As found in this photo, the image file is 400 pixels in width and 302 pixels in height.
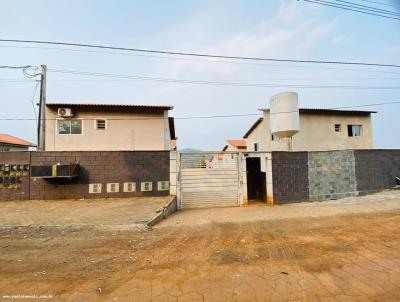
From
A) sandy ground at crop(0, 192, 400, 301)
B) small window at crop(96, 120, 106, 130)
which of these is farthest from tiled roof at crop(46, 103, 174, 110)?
sandy ground at crop(0, 192, 400, 301)

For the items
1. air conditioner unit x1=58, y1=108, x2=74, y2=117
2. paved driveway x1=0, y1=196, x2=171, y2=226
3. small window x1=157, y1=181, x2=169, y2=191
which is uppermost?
air conditioner unit x1=58, y1=108, x2=74, y2=117

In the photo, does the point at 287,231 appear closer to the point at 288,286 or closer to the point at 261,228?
the point at 261,228

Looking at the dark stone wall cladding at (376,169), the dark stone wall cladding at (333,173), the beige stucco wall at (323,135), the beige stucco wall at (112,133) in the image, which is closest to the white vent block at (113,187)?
the beige stucco wall at (112,133)

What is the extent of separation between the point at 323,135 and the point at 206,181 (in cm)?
1258

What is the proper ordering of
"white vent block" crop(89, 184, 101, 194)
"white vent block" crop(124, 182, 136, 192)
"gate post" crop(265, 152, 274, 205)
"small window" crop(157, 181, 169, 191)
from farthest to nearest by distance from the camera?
"gate post" crop(265, 152, 274, 205) → "small window" crop(157, 181, 169, 191) → "white vent block" crop(124, 182, 136, 192) → "white vent block" crop(89, 184, 101, 194)

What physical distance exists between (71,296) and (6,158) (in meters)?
10.2

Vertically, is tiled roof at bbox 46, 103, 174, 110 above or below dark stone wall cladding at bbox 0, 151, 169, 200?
above

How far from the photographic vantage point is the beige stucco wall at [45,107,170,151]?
47.8ft

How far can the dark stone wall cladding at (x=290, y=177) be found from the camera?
38.1ft

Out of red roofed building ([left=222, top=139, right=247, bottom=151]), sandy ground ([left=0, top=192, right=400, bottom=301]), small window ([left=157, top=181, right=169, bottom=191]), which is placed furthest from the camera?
red roofed building ([left=222, top=139, right=247, bottom=151])

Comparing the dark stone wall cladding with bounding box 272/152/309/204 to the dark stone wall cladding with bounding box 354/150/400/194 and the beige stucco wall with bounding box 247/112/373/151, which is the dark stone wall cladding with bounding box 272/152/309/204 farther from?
the beige stucco wall with bounding box 247/112/373/151

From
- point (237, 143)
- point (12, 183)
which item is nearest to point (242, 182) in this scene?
point (12, 183)

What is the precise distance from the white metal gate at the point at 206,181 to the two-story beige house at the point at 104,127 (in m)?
4.53

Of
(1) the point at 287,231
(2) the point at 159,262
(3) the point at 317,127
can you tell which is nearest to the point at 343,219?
(1) the point at 287,231
